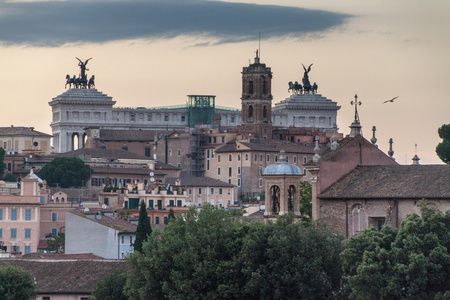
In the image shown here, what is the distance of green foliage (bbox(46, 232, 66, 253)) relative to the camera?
376ft

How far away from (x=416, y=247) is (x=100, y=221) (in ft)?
149

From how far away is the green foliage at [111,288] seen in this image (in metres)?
72.8

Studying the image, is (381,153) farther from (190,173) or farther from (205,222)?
(190,173)

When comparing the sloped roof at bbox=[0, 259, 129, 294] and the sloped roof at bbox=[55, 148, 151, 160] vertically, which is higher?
the sloped roof at bbox=[55, 148, 151, 160]

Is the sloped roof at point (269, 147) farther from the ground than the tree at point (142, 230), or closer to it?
farther from the ground

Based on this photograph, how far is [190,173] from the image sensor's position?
195 metres

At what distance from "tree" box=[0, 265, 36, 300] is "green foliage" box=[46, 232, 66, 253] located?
1426 inches

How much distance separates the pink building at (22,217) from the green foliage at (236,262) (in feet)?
186

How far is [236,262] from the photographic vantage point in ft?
211

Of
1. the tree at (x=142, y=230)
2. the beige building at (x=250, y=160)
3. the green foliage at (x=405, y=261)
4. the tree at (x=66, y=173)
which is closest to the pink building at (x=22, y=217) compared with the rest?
the tree at (x=142, y=230)

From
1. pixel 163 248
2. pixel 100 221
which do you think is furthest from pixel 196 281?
pixel 100 221

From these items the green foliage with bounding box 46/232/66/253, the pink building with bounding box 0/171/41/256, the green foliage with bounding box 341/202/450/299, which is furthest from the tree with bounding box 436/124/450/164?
the green foliage with bounding box 341/202/450/299

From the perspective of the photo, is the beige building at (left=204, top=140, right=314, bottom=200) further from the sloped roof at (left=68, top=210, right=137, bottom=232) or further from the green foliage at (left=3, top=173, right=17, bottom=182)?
the sloped roof at (left=68, top=210, right=137, bottom=232)

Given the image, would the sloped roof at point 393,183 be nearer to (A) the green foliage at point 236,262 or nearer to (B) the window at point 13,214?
(A) the green foliage at point 236,262
